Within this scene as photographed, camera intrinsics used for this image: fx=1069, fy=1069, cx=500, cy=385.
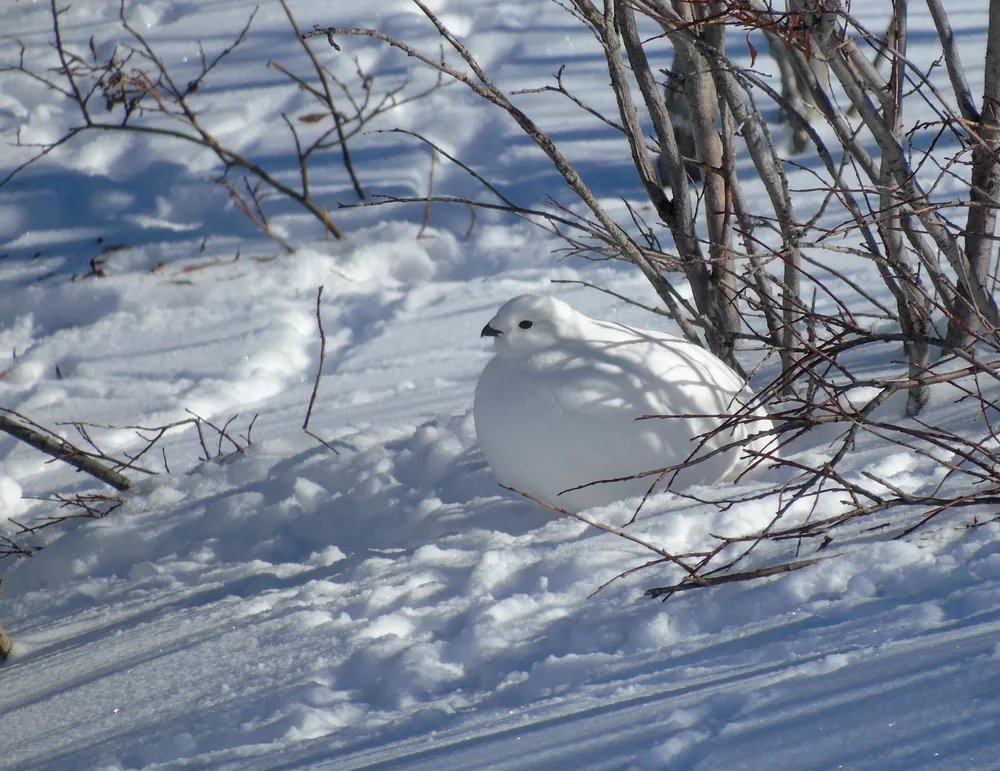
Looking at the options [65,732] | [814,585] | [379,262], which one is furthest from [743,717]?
[379,262]

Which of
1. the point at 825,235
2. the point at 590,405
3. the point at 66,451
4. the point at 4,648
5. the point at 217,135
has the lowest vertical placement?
the point at 4,648

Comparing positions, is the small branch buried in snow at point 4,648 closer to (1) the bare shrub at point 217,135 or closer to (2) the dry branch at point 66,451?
(2) the dry branch at point 66,451

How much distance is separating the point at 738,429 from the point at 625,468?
36cm

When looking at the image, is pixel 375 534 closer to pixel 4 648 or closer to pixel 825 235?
pixel 4 648

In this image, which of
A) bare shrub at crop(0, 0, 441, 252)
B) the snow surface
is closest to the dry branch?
the snow surface

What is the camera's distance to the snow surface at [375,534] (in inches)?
65.3

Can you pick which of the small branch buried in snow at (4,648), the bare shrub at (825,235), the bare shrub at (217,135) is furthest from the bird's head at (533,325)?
the bare shrub at (217,135)

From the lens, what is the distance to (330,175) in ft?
20.9

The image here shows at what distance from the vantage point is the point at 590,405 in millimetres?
2643

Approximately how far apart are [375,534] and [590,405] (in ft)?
3.02

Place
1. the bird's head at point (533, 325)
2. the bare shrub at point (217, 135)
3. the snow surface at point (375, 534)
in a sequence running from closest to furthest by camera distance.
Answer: the snow surface at point (375, 534) < the bird's head at point (533, 325) < the bare shrub at point (217, 135)

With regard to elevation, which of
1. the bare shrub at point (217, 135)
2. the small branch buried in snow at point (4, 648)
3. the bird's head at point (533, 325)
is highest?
the bare shrub at point (217, 135)

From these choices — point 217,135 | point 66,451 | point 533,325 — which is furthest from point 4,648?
point 217,135

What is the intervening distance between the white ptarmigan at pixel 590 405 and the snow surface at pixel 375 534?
0.14m
